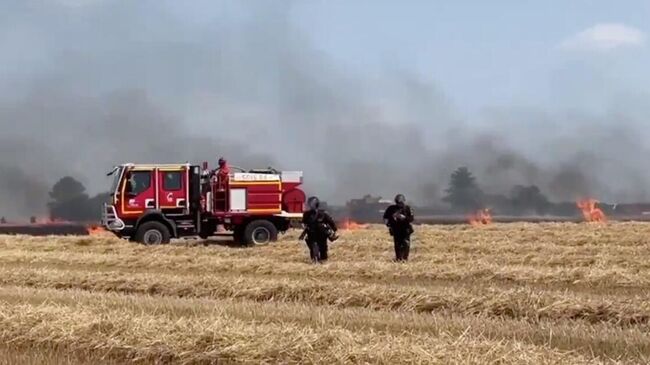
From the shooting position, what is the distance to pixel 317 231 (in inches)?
715

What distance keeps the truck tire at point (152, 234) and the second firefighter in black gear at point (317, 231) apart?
28.0 ft

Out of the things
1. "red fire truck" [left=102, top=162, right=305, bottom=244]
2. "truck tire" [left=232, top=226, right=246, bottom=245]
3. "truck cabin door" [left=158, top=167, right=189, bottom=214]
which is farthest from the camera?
"truck tire" [left=232, top=226, right=246, bottom=245]

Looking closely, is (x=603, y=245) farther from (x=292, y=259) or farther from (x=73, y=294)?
(x=73, y=294)

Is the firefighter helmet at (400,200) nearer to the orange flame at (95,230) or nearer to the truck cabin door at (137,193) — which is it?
the truck cabin door at (137,193)

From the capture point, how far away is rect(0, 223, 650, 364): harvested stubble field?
7199mm

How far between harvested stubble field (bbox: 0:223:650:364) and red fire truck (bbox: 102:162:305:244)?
180 inches

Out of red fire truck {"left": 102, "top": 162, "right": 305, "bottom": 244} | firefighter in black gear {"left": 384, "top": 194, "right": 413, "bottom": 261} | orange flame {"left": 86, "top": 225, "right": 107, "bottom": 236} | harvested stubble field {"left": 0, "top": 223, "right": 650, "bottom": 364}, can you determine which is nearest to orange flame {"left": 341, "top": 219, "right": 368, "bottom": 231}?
red fire truck {"left": 102, "top": 162, "right": 305, "bottom": 244}

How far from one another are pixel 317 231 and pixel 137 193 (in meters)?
9.68

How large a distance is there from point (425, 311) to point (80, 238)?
1826 centimetres

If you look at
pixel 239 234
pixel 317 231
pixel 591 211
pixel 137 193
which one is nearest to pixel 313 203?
pixel 317 231

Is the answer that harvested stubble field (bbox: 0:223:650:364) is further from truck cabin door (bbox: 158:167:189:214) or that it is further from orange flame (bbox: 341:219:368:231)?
orange flame (bbox: 341:219:368:231)

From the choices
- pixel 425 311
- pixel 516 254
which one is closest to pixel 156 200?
pixel 516 254

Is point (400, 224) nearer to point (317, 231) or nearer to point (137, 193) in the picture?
point (317, 231)

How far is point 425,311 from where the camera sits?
1107 centimetres
